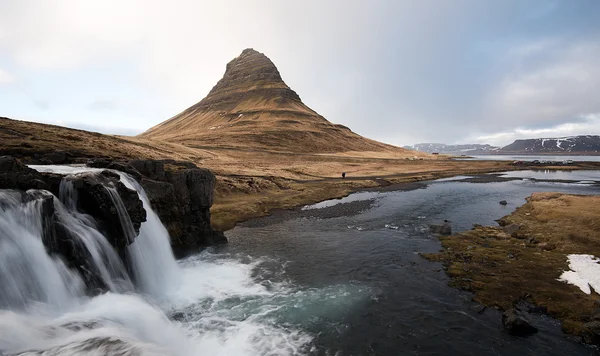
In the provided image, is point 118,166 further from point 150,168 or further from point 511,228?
point 511,228

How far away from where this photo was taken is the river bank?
19609 mm

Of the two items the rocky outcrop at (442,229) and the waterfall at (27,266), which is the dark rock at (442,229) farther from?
the waterfall at (27,266)

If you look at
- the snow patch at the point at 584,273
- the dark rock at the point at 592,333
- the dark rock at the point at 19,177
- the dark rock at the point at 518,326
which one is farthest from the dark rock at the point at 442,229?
the dark rock at the point at 19,177

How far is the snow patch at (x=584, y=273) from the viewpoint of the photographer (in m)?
21.9

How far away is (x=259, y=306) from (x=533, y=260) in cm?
2413

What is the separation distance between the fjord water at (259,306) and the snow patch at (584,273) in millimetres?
6950

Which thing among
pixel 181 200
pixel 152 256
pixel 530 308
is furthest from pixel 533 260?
pixel 181 200

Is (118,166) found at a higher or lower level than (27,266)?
higher

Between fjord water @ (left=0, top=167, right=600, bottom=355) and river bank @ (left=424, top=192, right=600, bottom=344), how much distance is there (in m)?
1.59

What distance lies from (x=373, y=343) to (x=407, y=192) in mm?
59773

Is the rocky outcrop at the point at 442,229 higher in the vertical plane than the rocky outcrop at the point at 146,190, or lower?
lower

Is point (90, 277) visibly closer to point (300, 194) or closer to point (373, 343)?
point (373, 343)

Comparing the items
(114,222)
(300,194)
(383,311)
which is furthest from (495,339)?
(300,194)

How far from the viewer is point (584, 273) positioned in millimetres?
23641
